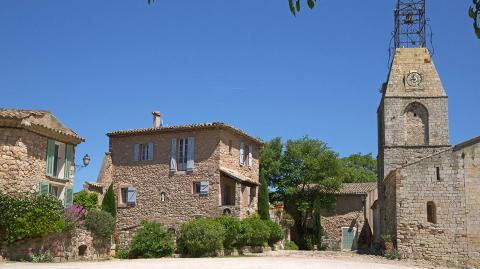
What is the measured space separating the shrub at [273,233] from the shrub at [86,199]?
10.0 metres

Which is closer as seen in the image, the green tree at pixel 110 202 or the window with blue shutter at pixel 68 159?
the window with blue shutter at pixel 68 159

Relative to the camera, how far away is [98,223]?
25.2m

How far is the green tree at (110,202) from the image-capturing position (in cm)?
3269

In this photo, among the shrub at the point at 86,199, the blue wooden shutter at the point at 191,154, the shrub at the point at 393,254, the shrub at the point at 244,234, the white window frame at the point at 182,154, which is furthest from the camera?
the white window frame at the point at 182,154

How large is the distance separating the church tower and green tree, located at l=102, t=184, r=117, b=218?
626 inches

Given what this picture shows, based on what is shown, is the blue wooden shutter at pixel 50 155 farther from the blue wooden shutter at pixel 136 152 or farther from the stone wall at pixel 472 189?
the stone wall at pixel 472 189

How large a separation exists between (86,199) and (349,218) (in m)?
19.5

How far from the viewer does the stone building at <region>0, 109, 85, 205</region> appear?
21.8m

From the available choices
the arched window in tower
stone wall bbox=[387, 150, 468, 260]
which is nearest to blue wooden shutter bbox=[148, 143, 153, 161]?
stone wall bbox=[387, 150, 468, 260]

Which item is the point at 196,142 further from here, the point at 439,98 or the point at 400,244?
the point at 439,98

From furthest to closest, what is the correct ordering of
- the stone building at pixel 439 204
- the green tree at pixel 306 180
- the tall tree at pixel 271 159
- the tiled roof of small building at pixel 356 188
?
the tall tree at pixel 271 159 → the tiled roof of small building at pixel 356 188 → the green tree at pixel 306 180 → the stone building at pixel 439 204

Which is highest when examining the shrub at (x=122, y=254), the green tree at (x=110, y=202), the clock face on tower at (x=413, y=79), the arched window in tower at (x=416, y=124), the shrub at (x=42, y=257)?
the clock face on tower at (x=413, y=79)

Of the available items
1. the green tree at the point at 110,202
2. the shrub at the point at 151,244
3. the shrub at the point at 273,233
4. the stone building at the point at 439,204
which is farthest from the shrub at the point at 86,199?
the stone building at the point at 439,204

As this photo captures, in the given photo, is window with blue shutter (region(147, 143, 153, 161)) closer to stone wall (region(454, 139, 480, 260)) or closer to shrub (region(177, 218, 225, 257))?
shrub (region(177, 218, 225, 257))
